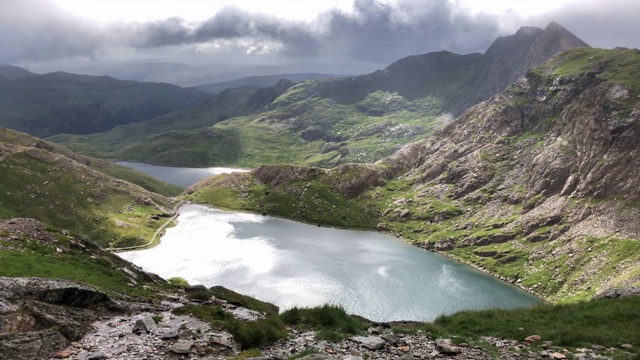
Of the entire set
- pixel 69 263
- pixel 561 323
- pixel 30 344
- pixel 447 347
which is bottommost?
pixel 69 263

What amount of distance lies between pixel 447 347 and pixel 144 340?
19273 mm

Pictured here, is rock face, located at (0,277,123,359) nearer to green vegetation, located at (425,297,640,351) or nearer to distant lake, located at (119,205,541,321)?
green vegetation, located at (425,297,640,351)

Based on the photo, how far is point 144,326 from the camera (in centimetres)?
2575

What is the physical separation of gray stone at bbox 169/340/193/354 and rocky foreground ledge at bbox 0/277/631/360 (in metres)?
0.06

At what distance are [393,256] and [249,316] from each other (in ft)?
493

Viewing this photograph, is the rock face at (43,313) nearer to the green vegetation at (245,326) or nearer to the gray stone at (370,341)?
the green vegetation at (245,326)

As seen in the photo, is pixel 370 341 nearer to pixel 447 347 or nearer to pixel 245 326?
pixel 447 347

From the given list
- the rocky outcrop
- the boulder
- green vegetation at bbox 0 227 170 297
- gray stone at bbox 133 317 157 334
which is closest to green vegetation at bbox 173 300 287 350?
gray stone at bbox 133 317 157 334

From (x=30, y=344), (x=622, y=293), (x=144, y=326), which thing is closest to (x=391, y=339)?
(x=144, y=326)

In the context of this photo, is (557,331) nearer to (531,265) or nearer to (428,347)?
(428,347)

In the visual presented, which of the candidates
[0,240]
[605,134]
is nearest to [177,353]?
[0,240]

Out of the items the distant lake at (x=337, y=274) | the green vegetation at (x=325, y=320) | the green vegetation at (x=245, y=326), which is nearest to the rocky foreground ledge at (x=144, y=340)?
the green vegetation at (x=245, y=326)

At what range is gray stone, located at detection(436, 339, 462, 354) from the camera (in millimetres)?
23837

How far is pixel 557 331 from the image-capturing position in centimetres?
2730
